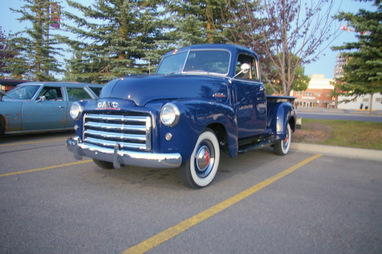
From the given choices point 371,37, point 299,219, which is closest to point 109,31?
point 371,37

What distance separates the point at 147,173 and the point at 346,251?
2978 millimetres

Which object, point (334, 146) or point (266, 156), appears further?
point (334, 146)

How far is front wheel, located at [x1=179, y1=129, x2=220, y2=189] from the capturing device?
3582 millimetres

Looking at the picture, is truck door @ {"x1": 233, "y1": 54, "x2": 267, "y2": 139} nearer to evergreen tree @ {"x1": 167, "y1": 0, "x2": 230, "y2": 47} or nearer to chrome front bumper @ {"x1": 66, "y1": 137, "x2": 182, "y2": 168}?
chrome front bumper @ {"x1": 66, "y1": 137, "x2": 182, "y2": 168}

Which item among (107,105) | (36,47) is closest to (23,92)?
(107,105)

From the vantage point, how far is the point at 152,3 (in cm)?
1620

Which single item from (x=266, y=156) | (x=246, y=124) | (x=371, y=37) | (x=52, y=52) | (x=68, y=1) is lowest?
(x=266, y=156)

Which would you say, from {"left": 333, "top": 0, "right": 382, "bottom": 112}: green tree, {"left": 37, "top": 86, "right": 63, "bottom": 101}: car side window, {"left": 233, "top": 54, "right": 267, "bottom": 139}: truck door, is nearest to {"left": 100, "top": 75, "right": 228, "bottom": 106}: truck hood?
{"left": 233, "top": 54, "right": 267, "bottom": 139}: truck door

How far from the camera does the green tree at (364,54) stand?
8.14 m

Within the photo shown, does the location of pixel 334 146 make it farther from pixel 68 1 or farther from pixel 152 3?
pixel 68 1

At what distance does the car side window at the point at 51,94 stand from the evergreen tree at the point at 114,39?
286 inches

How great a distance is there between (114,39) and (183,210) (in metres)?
14.5

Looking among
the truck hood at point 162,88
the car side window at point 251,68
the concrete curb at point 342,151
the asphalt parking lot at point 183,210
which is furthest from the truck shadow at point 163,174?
the concrete curb at point 342,151

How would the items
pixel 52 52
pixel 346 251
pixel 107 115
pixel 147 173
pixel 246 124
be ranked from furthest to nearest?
pixel 52 52
pixel 246 124
pixel 147 173
pixel 107 115
pixel 346 251
